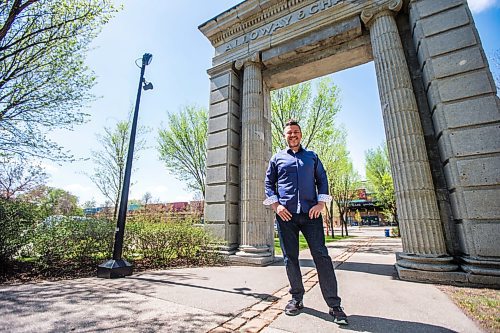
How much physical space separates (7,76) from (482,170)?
13.1 m

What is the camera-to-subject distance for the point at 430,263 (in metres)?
3.87

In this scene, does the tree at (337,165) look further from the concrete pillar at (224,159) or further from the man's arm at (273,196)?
the man's arm at (273,196)

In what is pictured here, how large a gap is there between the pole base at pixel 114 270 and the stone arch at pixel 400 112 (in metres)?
2.39

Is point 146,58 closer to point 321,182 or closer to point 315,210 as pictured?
point 321,182

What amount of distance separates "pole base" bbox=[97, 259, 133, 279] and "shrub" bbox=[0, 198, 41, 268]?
2072mm

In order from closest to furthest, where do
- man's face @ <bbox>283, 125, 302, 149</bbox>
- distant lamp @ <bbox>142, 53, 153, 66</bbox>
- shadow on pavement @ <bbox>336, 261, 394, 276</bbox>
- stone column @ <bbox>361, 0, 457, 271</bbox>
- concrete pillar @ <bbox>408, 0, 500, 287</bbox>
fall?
man's face @ <bbox>283, 125, 302, 149</bbox> < concrete pillar @ <bbox>408, 0, 500, 287</bbox> < stone column @ <bbox>361, 0, 457, 271</bbox> < shadow on pavement @ <bbox>336, 261, 394, 276</bbox> < distant lamp @ <bbox>142, 53, 153, 66</bbox>

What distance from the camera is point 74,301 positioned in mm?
2855

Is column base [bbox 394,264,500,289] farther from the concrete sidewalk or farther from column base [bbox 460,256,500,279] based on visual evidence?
the concrete sidewalk

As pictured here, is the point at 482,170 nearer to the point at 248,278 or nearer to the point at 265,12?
the point at 248,278

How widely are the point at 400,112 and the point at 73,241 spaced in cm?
770

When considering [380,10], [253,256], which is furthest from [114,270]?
[380,10]

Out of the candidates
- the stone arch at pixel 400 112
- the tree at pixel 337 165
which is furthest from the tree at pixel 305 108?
the stone arch at pixel 400 112

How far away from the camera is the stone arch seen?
382cm

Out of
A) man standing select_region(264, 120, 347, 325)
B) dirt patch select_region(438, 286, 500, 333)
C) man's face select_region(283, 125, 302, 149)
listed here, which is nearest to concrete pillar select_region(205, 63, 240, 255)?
man standing select_region(264, 120, 347, 325)
